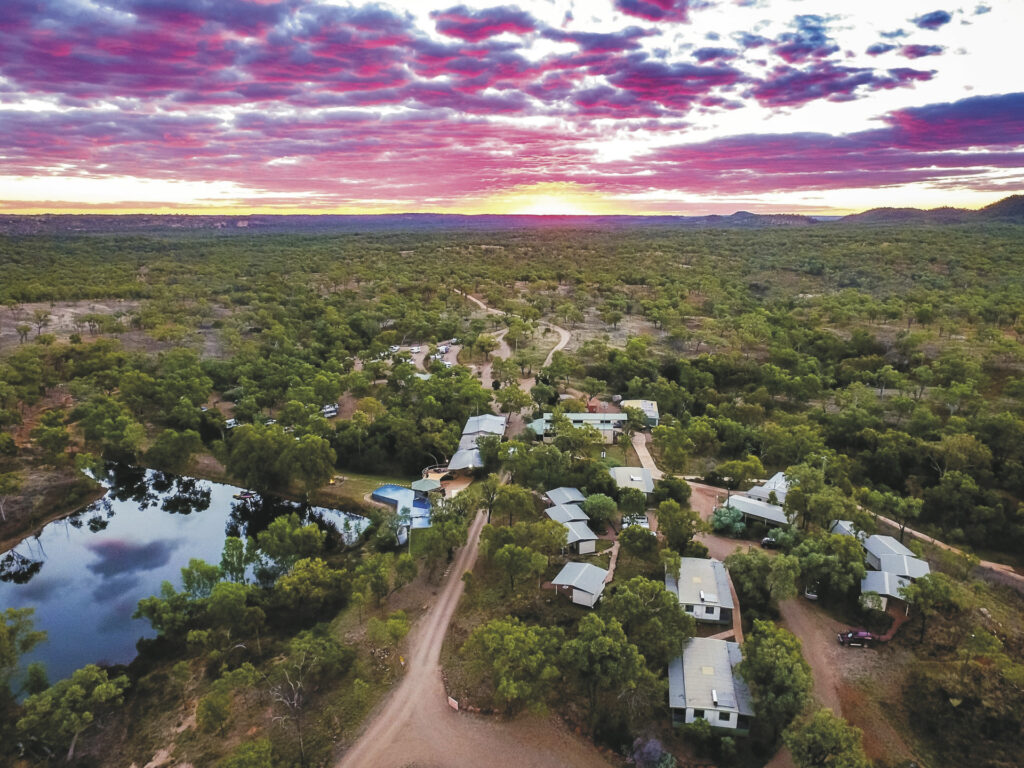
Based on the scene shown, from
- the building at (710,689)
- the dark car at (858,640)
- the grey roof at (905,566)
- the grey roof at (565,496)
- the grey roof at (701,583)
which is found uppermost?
the grey roof at (565,496)

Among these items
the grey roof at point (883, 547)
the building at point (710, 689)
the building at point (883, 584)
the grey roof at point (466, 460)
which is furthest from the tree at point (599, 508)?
the grey roof at point (883, 547)

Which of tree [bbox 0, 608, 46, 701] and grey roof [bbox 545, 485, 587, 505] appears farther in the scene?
grey roof [bbox 545, 485, 587, 505]

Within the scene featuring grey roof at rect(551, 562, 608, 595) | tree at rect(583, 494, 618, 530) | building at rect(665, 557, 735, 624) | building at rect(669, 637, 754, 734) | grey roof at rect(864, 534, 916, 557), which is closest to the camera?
building at rect(669, 637, 754, 734)

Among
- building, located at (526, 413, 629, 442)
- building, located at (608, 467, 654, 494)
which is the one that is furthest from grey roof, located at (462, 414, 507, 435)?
building, located at (608, 467, 654, 494)

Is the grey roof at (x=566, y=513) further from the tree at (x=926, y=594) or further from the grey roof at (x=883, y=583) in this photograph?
the tree at (x=926, y=594)

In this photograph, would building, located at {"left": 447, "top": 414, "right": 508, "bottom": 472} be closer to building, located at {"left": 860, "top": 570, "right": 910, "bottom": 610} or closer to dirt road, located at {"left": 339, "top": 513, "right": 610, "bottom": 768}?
dirt road, located at {"left": 339, "top": 513, "right": 610, "bottom": 768}

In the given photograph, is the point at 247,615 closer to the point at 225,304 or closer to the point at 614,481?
the point at 614,481
